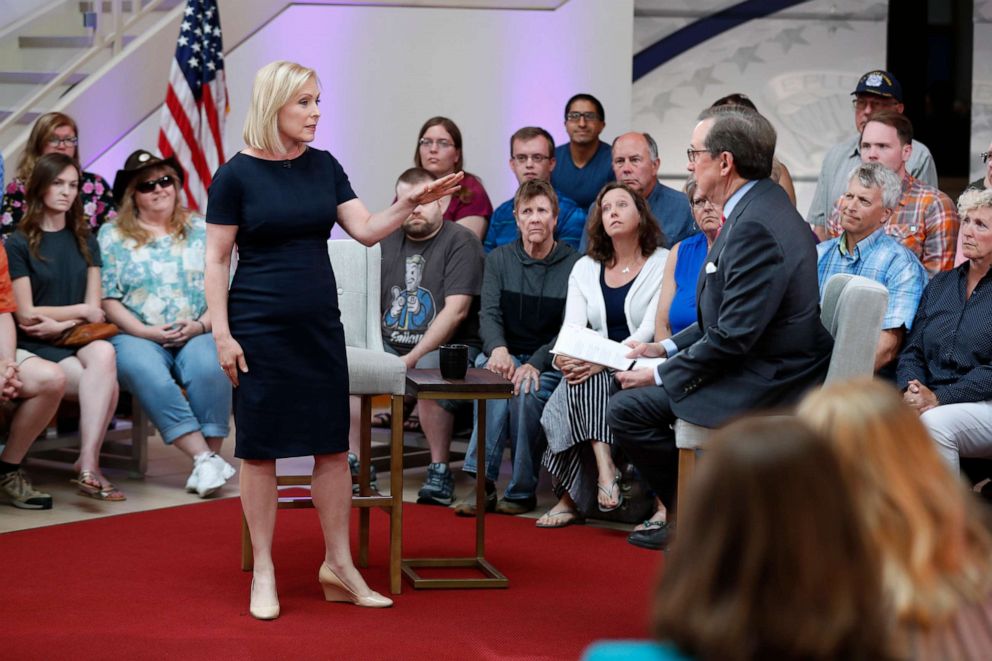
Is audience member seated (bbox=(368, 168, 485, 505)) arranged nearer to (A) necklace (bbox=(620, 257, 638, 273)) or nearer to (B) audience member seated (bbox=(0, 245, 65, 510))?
(A) necklace (bbox=(620, 257, 638, 273))

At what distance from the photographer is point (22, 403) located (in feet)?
16.1

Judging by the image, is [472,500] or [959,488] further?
[472,500]

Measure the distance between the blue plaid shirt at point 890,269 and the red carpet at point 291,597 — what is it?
4.11ft

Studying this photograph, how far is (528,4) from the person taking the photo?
7371mm

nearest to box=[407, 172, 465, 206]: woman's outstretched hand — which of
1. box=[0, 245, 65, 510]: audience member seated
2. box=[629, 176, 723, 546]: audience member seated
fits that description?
box=[629, 176, 723, 546]: audience member seated

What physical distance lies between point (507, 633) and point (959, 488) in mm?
2137

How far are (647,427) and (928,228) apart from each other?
156cm

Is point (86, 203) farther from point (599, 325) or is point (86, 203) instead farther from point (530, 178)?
point (599, 325)

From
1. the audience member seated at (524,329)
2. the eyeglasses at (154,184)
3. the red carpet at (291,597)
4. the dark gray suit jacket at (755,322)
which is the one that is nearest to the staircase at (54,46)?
the eyeglasses at (154,184)

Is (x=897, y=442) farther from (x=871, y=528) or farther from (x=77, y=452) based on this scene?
(x=77, y=452)

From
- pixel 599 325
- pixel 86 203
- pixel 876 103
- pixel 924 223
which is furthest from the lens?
pixel 86 203

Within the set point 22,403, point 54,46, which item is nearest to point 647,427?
point 22,403

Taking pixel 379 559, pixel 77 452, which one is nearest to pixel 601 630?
pixel 379 559

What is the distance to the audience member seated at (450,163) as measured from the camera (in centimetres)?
596
